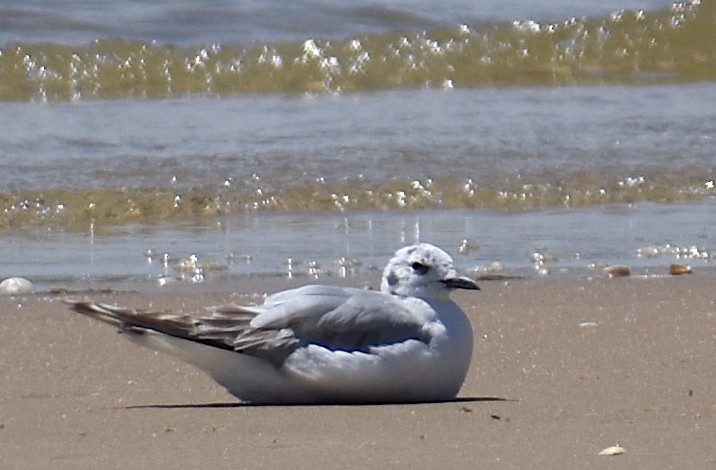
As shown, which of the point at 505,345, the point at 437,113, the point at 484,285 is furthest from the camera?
the point at 437,113

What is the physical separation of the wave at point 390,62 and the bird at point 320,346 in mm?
8219

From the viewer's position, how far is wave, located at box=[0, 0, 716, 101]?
13.0 m

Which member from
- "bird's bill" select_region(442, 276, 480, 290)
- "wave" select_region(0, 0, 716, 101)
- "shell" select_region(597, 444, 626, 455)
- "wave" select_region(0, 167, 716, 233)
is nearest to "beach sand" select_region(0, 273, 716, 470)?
"shell" select_region(597, 444, 626, 455)

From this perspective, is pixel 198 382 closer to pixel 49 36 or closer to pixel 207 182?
pixel 207 182

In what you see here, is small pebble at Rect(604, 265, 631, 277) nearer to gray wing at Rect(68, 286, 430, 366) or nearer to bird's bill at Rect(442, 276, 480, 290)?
bird's bill at Rect(442, 276, 480, 290)

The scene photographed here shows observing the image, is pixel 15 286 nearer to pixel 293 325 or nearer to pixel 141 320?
pixel 141 320

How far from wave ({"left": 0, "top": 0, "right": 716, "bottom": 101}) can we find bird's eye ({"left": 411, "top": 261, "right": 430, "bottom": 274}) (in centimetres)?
823

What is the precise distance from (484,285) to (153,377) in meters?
1.92

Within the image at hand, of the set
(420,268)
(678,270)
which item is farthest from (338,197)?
(420,268)

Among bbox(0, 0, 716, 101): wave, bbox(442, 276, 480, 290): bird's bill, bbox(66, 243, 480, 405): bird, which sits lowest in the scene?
bbox(66, 243, 480, 405): bird

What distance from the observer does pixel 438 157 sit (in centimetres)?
954

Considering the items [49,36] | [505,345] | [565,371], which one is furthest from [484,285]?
[49,36]

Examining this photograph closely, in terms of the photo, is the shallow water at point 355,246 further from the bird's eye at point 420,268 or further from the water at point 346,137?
the bird's eye at point 420,268

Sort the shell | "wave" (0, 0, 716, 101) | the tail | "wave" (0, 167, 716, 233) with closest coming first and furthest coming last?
1. the shell
2. the tail
3. "wave" (0, 167, 716, 233)
4. "wave" (0, 0, 716, 101)
